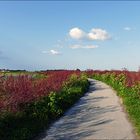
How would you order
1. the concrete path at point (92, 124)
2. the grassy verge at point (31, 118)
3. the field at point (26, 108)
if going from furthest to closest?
the field at point (26, 108) < the concrete path at point (92, 124) < the grassy verge at point (31, 118)

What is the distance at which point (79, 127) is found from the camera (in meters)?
12.4

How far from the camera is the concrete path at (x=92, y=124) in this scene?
11234 mm

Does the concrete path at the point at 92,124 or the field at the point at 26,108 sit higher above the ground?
the field at the point at 26,108

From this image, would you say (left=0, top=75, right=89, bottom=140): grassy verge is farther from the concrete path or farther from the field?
the concrete path

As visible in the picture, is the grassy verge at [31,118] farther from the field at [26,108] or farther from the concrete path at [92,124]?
the concrete path at [92,124]

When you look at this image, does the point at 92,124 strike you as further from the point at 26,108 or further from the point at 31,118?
the point at 26,108

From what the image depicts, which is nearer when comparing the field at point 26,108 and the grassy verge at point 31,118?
the grassy verge at point 31,118

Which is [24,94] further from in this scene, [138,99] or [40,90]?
[138,99]

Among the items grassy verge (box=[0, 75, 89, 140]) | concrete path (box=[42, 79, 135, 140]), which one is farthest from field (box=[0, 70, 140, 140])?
concrete path (box=[42, 79, 135, 140])

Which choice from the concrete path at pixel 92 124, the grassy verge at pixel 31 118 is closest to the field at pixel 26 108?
the grassy verge at pixel 31 118

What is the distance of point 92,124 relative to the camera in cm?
1294

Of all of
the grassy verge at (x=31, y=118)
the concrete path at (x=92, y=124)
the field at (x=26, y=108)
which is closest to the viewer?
the grassy verge at (x=31, y=118)

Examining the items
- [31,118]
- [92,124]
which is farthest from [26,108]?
[92,124]

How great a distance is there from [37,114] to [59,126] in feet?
4.29
